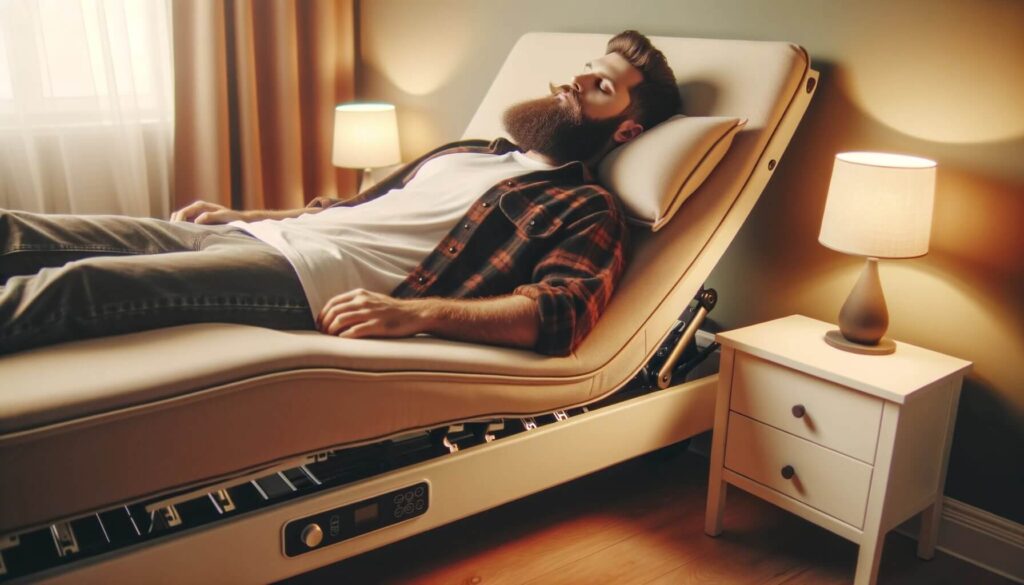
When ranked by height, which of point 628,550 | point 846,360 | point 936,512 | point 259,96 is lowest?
point 628,550

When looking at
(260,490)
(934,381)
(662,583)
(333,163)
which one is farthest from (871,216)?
(333,163)

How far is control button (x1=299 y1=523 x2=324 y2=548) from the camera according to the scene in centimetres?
126

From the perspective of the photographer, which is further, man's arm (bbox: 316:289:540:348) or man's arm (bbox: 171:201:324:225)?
man's arm (bbox: 171:201:324:225)

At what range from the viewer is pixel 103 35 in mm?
2609

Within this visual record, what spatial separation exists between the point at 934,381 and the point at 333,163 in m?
2.20

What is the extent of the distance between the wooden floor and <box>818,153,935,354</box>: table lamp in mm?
450

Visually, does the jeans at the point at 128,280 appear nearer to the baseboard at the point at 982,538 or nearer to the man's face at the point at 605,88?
the man's face at the point at 605,88

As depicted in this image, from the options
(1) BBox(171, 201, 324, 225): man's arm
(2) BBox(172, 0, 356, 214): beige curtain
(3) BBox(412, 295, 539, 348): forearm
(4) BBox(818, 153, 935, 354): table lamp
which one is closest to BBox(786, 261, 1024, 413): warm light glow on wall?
(4) BBox(818, 153, 935, 354): table lamp

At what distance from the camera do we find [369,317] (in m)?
1.37

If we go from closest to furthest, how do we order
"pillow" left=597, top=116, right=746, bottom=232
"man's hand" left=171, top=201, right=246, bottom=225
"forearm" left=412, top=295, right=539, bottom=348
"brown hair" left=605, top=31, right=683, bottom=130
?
"forearm" left=412, top=295, right=539, bottom=348, "pillow" left=597, top=116, right=746, bottom=232, "brown hair" left=605, top=31, right=683, bottom=130, "man's hand" left=171, top=201, right=246, bottom=225

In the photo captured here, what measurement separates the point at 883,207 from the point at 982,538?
2.39ft

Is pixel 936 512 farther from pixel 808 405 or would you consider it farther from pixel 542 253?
pixel 542 253

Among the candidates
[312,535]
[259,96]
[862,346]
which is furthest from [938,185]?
[259,96]

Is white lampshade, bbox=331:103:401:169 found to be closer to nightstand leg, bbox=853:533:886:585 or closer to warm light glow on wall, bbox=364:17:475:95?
warm light glow on wall, bbox=364:17:475:95
